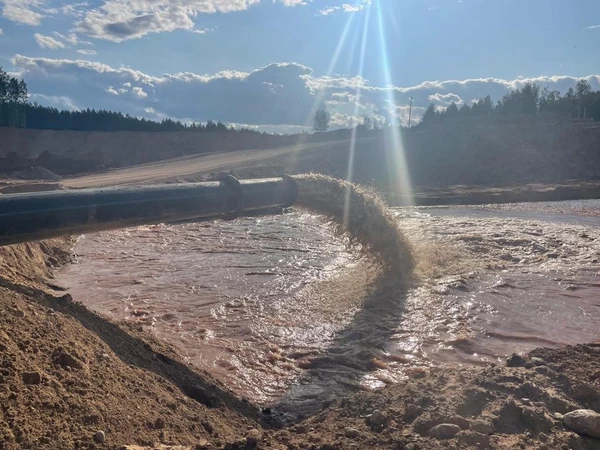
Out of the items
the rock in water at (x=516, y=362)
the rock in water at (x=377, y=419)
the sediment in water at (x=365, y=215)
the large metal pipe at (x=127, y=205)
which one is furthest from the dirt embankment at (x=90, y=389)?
the sediment in water at (x=365, y=215)

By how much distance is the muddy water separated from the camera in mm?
6852

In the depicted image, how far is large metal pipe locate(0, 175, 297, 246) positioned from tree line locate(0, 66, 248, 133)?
53.9 m

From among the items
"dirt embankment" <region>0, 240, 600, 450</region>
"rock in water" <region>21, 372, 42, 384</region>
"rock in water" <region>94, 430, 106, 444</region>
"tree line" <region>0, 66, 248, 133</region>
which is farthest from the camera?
"tree line" <region>0, 66, 248, 133</region>

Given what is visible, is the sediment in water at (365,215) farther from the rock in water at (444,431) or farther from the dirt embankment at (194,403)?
the rock in water at (444,431)

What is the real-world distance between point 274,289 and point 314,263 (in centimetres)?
246

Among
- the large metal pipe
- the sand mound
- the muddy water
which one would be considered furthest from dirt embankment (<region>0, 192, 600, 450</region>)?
the sand mound

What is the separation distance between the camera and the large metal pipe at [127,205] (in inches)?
226

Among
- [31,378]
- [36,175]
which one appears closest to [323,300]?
[31,378]

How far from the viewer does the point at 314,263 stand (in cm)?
1274

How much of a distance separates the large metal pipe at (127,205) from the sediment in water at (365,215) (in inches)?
134

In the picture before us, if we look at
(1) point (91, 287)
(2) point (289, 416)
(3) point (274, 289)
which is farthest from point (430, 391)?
(1) point (91, 287)

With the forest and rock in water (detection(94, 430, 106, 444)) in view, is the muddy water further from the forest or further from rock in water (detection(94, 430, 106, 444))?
the forest

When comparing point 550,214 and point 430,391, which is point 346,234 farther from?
point 550,214

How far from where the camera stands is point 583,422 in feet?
13.2
